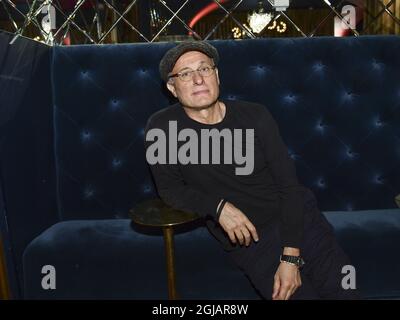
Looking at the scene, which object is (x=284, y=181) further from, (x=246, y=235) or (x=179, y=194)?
(x=179, y=194)

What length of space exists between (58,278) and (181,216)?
77cm

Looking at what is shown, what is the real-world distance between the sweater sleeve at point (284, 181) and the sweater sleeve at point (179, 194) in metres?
0.27

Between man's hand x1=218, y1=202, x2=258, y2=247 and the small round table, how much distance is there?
115 millimetres

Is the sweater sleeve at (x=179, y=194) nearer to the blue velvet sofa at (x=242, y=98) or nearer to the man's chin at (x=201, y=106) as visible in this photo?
the man's chin at (x=201, y=106)

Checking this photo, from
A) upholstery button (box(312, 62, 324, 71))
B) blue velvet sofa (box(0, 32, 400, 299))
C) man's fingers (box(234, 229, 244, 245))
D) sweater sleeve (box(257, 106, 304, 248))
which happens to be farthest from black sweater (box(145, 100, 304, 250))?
upholstery button (box(312, 62, 324, 71))

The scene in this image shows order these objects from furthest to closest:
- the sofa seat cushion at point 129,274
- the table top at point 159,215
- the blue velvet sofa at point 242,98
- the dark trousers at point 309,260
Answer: the blue velvet sofa at point 242,98 < the sofa seat cushion at point 129,274 < the dark trousers at point 309,260 < the table top at point 159,215

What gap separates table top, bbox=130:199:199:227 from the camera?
4.67ft

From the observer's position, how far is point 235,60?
7.16 feet

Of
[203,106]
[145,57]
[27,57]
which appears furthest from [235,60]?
[27,57]

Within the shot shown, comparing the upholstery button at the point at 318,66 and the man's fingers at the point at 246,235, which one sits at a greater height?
the upholstery button at the point at 318,66

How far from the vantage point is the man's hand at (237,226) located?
59.8 inches

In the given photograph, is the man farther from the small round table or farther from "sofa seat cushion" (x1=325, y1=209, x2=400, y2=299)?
"sofa seat cushion" (x1=325, y1=209, x2=400, y2=299)

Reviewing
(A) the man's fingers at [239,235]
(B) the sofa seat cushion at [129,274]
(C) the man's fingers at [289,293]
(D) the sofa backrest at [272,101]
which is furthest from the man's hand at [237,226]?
(D) the sofa backrest at [272,101]
